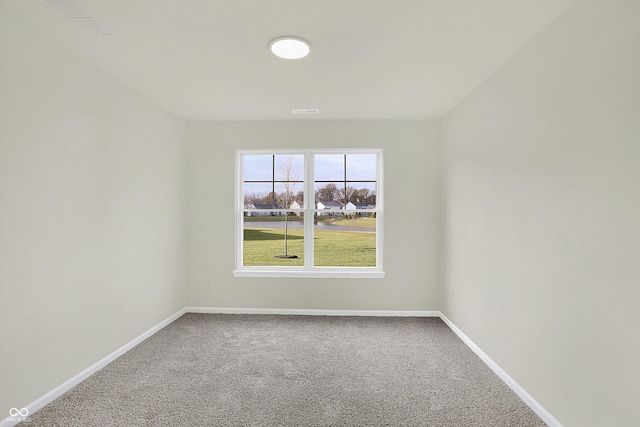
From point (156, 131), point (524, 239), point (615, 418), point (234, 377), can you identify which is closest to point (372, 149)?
point (524, 239)

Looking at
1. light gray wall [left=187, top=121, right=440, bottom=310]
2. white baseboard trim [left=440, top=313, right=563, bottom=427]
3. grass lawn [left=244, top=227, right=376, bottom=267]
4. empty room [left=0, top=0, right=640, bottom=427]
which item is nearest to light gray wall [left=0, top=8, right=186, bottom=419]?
empty room [left=0, top=0, right=640, bottom=427]

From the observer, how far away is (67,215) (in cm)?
242

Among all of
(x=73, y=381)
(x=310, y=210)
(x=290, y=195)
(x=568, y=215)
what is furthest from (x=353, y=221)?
(x=73, y=381)

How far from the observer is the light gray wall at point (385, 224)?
13.7ft

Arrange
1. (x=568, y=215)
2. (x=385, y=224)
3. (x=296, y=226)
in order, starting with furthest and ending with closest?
(x=296, y=226)
(x=385, y=224)
(x=568, y=215)

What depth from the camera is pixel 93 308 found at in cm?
268

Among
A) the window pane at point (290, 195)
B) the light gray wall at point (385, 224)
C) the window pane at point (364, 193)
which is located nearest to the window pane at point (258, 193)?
the window pane at point (290, 195)

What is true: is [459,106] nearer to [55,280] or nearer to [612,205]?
[612,205]

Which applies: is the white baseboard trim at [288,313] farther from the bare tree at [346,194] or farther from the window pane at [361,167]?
the window pane at [361,167]

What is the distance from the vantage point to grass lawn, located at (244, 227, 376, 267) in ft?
14.5

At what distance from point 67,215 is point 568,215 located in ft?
11.2

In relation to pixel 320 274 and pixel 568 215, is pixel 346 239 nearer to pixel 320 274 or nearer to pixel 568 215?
pixel 320 274

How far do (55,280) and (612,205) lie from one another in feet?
11.5

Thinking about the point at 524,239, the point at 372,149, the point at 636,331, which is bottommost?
the point at 636,331
